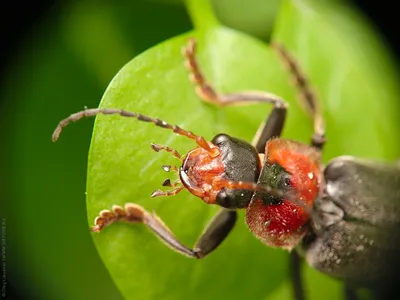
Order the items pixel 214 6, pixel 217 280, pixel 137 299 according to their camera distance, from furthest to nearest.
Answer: pixel 214 6 < pixel 217 280 < pixel 137 299

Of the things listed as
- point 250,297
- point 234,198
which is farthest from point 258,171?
point 250,297

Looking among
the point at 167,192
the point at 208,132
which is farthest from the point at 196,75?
the point at 167,192

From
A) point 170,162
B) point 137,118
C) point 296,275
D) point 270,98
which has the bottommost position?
point 296,275

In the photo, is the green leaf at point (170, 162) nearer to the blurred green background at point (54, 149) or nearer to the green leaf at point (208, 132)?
the green leaf at point (208, 132)

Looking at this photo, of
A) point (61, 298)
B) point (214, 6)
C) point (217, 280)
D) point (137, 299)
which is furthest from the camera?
point (214, 6)

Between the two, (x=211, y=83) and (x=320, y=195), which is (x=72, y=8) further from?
(x=320, y=195)

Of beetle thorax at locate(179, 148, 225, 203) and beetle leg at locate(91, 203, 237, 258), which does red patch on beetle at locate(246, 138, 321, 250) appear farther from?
beetle thorax at locate(179, 148, 225, 203)

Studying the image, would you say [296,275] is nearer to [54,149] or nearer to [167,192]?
[167,192]
